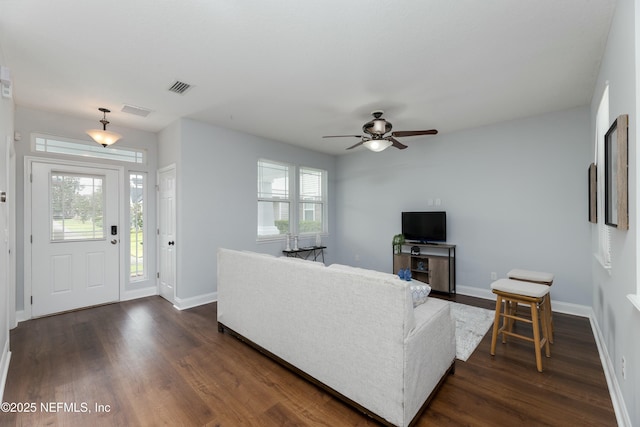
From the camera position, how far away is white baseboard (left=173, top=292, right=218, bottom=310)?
156 inches

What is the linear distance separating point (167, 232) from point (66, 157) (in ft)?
5.26

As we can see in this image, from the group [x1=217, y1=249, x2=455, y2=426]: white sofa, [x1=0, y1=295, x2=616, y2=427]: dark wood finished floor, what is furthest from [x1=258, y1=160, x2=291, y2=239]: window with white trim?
[x1=217, y1=249, x2=455, y2=426]: white sofa

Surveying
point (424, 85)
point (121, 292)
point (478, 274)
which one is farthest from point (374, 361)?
point (121, 292)

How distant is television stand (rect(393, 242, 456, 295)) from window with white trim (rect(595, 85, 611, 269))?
1862mm

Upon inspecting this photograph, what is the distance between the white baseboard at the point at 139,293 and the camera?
4328 millimetres

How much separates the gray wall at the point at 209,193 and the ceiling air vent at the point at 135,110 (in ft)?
1.36

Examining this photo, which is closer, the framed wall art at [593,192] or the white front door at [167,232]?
the framed wall art at [593,192]

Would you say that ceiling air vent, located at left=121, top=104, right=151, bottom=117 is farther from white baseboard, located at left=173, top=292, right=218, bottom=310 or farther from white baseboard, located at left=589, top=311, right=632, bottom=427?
white baseboard, located at left=589, top=311, right=632, bottom=427

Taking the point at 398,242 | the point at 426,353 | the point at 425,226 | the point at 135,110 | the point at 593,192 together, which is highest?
the point at 135,110

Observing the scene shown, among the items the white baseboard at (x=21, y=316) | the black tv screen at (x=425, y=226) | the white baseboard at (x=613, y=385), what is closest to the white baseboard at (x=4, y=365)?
the white baseboard at (x=21, y=316)

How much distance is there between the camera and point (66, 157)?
384 cm

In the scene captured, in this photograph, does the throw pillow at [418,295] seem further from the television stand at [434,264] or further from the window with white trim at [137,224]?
the window with white trim at [137,224]

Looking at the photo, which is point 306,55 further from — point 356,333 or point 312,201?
point 312,201

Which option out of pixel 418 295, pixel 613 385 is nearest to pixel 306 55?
pixel 418 295
